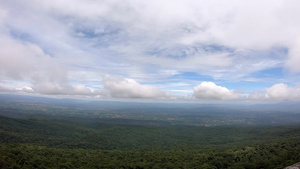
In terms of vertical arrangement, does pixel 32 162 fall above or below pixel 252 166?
below

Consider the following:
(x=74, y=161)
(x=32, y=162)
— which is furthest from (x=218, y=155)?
(x=32, y=162)

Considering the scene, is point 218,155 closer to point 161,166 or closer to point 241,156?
point 241,156

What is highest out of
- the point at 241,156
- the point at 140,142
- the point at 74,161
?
the point at 241,156

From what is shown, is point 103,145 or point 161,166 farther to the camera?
point 103,145

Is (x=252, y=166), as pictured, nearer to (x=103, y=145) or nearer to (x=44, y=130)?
(x=103, y=145)

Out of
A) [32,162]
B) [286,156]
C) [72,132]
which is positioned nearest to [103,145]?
[72,132]

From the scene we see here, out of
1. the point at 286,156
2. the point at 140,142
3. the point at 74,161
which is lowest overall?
the point at 140,142

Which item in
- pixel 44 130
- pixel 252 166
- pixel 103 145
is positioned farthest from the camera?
pixel 44 130

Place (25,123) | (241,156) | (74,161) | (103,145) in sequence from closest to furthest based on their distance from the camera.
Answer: (241,156)
(74,161)
(103,145)
(25,123)

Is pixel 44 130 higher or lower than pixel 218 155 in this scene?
lower
